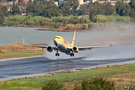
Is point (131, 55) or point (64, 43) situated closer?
point (64, 43)

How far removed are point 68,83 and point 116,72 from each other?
1156 cm

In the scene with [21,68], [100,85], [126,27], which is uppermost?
[100,85]

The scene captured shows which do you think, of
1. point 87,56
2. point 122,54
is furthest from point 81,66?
point 122,54

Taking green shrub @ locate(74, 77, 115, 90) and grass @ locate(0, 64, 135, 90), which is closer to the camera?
green shrub @ locate(74, 77, 115, 90)

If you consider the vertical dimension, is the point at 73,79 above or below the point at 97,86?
below

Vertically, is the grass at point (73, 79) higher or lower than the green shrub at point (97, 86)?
lower

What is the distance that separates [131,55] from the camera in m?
74.1

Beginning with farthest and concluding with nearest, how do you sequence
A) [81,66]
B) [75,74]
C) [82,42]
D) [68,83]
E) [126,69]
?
[82,42], [81,66], [126,69], [75,74], [68,83]

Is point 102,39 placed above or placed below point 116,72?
below

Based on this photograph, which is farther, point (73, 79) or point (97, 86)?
point (73, 79)

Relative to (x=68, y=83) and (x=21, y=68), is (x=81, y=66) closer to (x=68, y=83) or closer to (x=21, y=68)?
(x=21, y=68)

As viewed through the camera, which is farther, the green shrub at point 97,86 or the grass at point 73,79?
the grass at point 73,79

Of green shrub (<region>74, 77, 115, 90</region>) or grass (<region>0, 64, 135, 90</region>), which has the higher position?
green shrub (<region>74, 77, 115, 90</region>)

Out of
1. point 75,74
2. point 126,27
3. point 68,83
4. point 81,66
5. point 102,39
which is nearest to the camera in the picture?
point 68,83
